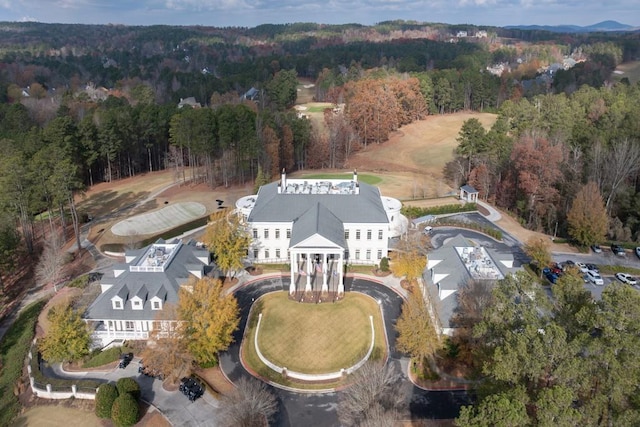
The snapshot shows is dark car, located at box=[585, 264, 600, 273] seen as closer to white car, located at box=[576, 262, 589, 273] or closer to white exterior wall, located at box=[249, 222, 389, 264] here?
white car, located at box=[576, 262, 589, 273]

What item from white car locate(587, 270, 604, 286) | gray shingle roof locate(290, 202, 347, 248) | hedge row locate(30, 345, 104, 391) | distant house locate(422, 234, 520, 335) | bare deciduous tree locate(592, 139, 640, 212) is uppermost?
bare deciduous tree locate(592, 139, 640, 212)

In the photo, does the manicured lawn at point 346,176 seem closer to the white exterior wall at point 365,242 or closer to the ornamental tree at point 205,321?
the white exterior wall at point 365,242

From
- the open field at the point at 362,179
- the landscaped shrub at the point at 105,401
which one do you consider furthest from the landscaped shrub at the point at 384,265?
the landscaped shrub at the point at 105,401

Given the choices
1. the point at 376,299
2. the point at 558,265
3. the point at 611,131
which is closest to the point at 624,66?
the point at 611,131

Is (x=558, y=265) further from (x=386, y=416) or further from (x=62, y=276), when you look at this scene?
(x=62, y=276)

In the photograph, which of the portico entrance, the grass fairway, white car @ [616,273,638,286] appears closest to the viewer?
the grass fairway

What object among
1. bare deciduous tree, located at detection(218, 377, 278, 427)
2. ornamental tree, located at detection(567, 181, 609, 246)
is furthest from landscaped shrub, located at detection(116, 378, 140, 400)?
ornamental tree, located at detection(567, 181, 609, 246)
